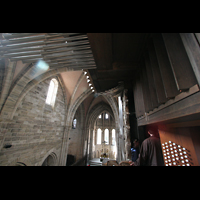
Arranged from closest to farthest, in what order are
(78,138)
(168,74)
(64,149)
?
1. (168,74)
2. (64,149)
3. (78,138)

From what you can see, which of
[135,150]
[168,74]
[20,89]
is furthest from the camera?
[20,89]

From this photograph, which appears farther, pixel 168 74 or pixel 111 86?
pixel 111 86

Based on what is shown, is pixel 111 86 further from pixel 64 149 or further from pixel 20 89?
pixel 64 149

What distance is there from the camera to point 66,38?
2760 millimetres

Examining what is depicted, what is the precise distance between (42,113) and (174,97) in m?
7.50

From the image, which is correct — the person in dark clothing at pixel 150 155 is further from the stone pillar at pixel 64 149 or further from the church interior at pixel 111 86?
the stone pillar at pixel 64 149

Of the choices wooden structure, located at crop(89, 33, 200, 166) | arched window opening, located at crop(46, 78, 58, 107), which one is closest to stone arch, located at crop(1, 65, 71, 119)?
arched window opening, located at crop(46, 78, 58, 107)

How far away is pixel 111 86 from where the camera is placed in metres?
4.24

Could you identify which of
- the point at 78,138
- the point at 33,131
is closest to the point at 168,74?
the point at 33,131

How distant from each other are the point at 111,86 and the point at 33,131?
18.5ft

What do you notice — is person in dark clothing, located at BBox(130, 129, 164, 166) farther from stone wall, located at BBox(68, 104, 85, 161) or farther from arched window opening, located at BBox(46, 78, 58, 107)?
stone wall, located at BBox(68, 104, 85, 161)
